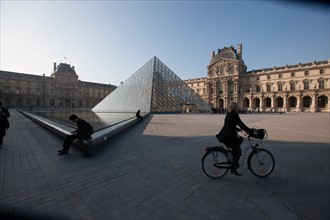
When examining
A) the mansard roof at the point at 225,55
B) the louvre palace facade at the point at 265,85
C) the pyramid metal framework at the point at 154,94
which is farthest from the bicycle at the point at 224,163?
the mansard roof at the point at 225,55

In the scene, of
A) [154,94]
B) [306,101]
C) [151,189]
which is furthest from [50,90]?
[306,101]

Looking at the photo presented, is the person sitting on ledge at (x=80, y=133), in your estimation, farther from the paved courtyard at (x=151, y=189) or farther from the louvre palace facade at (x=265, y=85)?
the louvre palace facade at (x=265, y=85)

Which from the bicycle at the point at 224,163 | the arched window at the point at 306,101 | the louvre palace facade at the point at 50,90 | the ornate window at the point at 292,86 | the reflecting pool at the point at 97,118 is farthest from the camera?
the louvre palace facade at the point at 50,90

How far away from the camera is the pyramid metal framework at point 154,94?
2447cm

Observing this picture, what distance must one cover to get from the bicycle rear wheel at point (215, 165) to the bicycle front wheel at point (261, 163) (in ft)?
1.69

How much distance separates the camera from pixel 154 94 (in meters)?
24.9

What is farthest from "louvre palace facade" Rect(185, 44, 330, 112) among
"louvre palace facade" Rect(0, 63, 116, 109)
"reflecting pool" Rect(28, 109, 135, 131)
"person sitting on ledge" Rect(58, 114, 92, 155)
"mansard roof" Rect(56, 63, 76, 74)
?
"mansard roof" Rect(56, 63, 76, 74)

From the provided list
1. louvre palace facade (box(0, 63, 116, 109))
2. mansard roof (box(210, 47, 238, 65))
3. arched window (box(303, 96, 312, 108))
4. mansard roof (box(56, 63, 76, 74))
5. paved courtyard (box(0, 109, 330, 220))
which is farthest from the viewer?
mansard roof (box(56, 63, 76, 74))

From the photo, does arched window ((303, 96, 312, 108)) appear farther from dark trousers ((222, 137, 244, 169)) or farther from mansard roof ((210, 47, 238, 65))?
dark trousers ((222, 137, 244, 169))

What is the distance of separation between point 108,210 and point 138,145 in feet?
11.9

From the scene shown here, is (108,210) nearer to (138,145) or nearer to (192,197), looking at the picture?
(192,197)

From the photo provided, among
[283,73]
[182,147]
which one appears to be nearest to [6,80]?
[182,147]

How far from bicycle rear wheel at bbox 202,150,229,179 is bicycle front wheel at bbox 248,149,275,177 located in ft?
1.69

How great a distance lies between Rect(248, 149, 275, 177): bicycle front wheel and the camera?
332 cm
